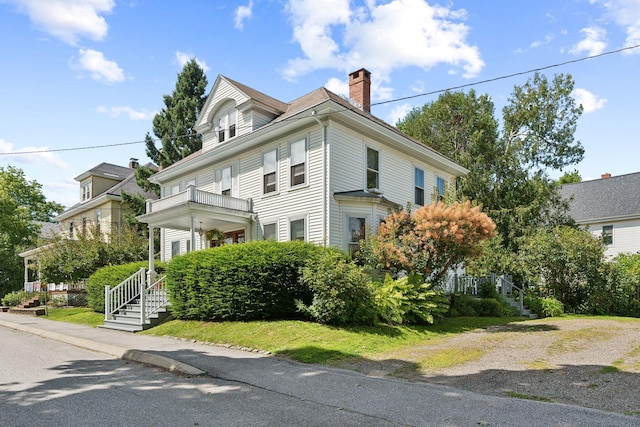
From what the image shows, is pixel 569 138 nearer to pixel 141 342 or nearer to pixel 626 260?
pixel 626 260

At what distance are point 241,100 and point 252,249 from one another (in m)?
9.61

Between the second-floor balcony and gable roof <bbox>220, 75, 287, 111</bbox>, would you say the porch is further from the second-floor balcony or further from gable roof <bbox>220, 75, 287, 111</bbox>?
gable roof <bbox>220, 75, 287, 111</bbox>

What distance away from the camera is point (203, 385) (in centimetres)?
711

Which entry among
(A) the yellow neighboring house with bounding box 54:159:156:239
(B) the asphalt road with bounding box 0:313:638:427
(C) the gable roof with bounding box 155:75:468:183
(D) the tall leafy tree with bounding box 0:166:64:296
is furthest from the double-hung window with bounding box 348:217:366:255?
(D) the tall leafy tree with bounding box 0:166:64:296

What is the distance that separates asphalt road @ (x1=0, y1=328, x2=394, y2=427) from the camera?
17.1ft

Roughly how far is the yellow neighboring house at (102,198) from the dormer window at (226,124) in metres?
13.9

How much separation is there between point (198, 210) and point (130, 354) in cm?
843

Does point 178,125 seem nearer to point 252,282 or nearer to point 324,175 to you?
point 324,175

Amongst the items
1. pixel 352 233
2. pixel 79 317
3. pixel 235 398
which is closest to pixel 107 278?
pixel 79 317

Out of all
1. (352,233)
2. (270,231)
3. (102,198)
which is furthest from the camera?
(102,198)

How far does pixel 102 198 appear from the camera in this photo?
111ft

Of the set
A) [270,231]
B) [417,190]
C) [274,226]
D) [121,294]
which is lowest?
[121,294]

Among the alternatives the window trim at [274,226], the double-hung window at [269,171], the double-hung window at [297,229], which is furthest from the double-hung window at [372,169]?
the window trim at [274,226]

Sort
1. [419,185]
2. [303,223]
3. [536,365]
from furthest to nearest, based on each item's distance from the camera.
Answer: [419,185] → [303,223] → [536,365]
